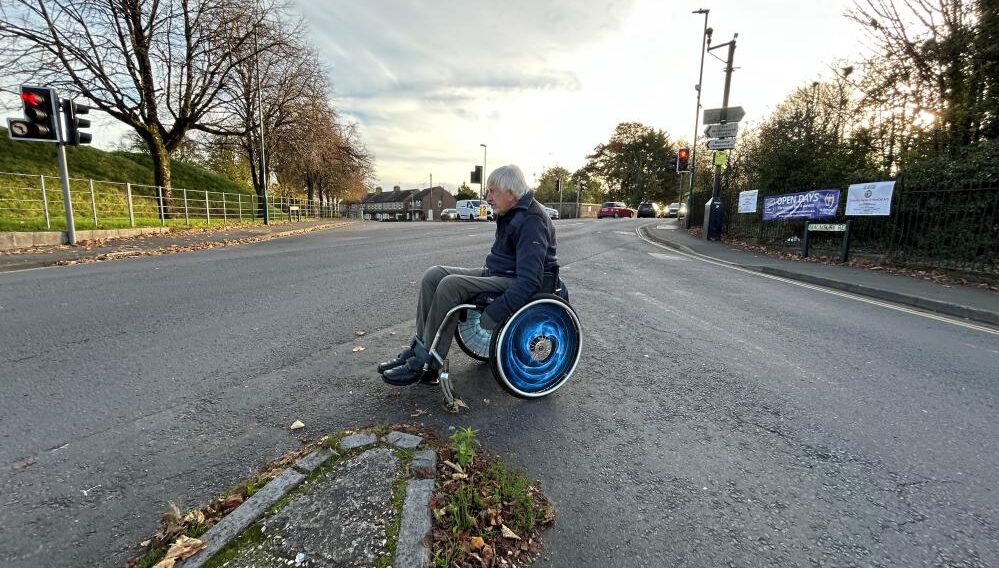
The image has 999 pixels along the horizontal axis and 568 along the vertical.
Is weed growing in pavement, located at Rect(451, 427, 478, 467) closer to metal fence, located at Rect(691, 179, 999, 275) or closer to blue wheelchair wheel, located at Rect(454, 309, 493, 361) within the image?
blue wheelchair wheel, located at Rect(454, 309, 493, 361)

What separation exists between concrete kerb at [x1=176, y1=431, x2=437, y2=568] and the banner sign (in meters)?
12.6

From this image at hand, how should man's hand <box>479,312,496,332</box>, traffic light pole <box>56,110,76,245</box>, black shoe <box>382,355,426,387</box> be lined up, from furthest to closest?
traffic light pole <box>56,110,76,245</box> → black shoe <box>382,355,426,387</box> → man's hand <box>479,312,496,332</box>

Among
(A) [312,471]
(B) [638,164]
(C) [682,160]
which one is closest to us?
(A) [312,471]

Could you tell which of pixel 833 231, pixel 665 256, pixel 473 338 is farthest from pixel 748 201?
pixel 473 338

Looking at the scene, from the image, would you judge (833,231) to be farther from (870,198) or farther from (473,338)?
(473,338)

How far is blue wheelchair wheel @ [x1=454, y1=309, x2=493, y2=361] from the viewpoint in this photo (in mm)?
3299

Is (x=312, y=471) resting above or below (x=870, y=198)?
below

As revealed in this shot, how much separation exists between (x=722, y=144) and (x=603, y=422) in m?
15.3

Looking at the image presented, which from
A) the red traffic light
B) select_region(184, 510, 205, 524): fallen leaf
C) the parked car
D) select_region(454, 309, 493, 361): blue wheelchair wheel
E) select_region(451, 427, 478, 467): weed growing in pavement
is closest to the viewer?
select_region(184, 510, 205, 524): fallen leaf

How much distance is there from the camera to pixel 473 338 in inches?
132

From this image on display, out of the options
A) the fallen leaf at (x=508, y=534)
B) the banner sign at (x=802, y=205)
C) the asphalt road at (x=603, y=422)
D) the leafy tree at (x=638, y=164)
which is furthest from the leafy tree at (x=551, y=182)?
the fallen leaf at (x=508, y=534)

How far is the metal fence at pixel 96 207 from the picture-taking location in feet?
39.7

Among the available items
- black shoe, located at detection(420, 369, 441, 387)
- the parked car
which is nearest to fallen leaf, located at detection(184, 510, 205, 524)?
black shoe, located at detection(420, 369, 441, 387)

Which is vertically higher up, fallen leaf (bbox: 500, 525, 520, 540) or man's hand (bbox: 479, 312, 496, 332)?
man's hand (bbox: 479, 312, 496, 332)
